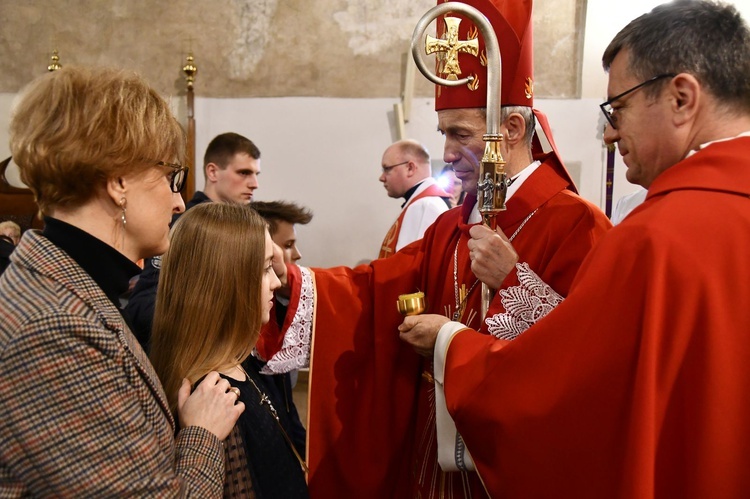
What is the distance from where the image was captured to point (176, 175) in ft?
4.85

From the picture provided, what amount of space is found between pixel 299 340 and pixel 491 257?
2.26 ft

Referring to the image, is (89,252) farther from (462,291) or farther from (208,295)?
(462,291)

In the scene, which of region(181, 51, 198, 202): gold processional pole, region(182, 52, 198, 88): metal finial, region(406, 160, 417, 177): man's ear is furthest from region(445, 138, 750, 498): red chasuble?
region(182, 52, 198, 88): metal finial

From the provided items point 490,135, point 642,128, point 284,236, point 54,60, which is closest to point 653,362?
point 642,128

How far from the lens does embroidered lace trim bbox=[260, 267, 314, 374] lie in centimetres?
223

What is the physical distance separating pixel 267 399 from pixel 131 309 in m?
1.05

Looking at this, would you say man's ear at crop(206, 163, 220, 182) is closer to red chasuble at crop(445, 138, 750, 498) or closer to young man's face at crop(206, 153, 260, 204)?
young man's face at crop(206, 153, 260, 204)

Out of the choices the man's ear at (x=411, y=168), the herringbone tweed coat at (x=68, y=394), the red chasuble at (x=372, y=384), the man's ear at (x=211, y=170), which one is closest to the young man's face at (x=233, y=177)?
the man's ear at (x=211, y=170)

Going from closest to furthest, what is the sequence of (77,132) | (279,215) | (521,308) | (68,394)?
1. (68,394)
2. (77,132)
3. (521,308)
4. (279,215)

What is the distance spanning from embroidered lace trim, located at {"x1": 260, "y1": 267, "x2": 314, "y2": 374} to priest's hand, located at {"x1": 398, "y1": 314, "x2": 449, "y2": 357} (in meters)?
0.42

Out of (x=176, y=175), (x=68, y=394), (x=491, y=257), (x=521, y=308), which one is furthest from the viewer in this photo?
(x=491, y=257)

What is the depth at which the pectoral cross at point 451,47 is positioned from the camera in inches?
81.7

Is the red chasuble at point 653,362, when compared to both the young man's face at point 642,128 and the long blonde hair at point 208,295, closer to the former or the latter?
the young man's face at point 642,128

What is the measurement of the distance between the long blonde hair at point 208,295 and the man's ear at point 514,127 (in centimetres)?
85
